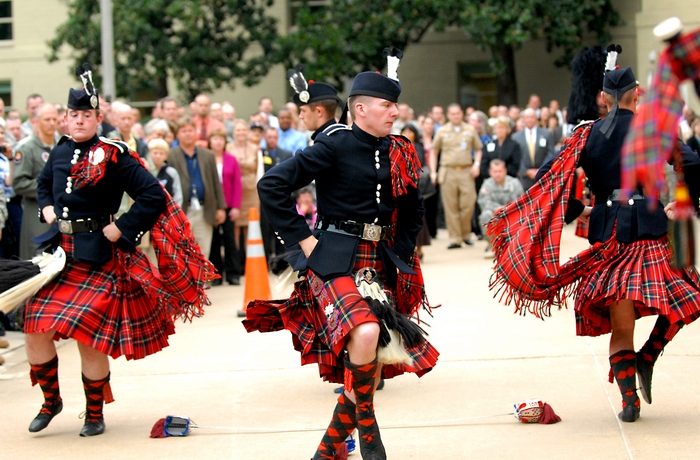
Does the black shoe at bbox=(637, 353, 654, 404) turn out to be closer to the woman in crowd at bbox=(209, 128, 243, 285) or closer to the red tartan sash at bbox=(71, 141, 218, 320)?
the red tartan sash at bbox=(71, 141, 218, 320)

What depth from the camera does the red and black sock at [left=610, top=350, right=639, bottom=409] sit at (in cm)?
553

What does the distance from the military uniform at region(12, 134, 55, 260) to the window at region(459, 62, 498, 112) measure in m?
20.0

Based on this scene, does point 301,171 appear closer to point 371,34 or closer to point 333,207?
point 333,207

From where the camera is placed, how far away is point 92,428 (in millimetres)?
5809

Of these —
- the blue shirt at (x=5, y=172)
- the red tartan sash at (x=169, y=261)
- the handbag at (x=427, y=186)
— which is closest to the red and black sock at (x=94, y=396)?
the red tartan sash at (x=169, y=261)

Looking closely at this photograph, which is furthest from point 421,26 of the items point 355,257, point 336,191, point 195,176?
point 355,257

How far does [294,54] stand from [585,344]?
17557 mm

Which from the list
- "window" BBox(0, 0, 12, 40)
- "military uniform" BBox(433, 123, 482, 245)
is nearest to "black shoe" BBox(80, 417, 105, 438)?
"military uniform" BBox(433, 123, 482, 245)

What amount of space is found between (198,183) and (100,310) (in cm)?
572

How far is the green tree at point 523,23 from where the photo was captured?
22.2m

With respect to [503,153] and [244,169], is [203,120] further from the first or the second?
[503,153]

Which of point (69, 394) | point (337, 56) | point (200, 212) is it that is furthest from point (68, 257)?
point (337, 56)

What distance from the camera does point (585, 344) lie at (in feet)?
25.6

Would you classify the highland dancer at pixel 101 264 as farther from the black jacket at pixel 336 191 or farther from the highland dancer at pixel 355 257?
the black jacket at pixel 336 191
